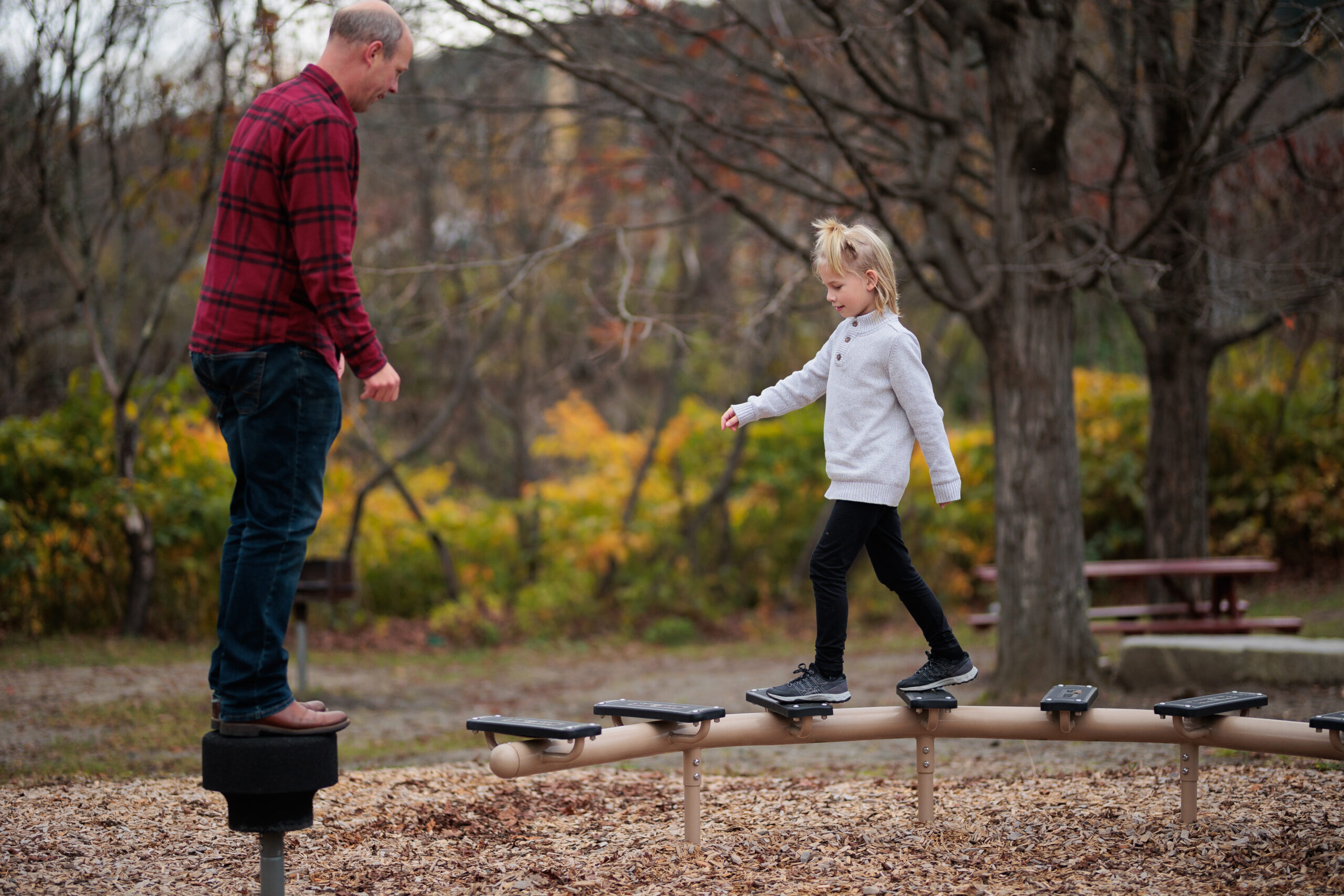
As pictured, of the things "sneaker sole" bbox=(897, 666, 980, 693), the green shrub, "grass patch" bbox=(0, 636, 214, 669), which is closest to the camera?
"sneaker sole" bbox=(897, 666, 980, 693)

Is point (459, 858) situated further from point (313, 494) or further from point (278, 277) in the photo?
point (278, 277)

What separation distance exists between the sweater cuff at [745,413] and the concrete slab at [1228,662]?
14.3 feet

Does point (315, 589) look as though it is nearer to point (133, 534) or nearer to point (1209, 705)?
point (133, 534)

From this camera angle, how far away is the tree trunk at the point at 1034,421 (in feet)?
22.4

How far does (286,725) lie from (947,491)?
2144 mm

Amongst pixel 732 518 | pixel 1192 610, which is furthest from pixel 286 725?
pixel 732 518

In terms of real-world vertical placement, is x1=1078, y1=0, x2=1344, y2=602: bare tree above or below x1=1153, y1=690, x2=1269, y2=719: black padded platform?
above

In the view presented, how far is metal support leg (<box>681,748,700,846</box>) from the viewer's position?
3822 mm

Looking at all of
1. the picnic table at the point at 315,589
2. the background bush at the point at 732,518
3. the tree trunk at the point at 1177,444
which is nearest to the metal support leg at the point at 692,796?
the picnic table at the point at 315,589

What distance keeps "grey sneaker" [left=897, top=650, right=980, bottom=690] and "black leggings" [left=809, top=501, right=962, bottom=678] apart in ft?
0.09

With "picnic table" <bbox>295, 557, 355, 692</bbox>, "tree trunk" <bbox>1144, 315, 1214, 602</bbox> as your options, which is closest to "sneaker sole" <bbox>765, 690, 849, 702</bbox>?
"picnic table" <bbox>295, 557, 355, 692</bbox>

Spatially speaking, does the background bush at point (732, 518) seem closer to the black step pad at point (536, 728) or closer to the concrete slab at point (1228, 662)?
the concrete slab at point (1228, 662)

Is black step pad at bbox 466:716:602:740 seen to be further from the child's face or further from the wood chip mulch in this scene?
the child's face

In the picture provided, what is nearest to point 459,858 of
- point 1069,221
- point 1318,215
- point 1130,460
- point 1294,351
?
point 1069,221
